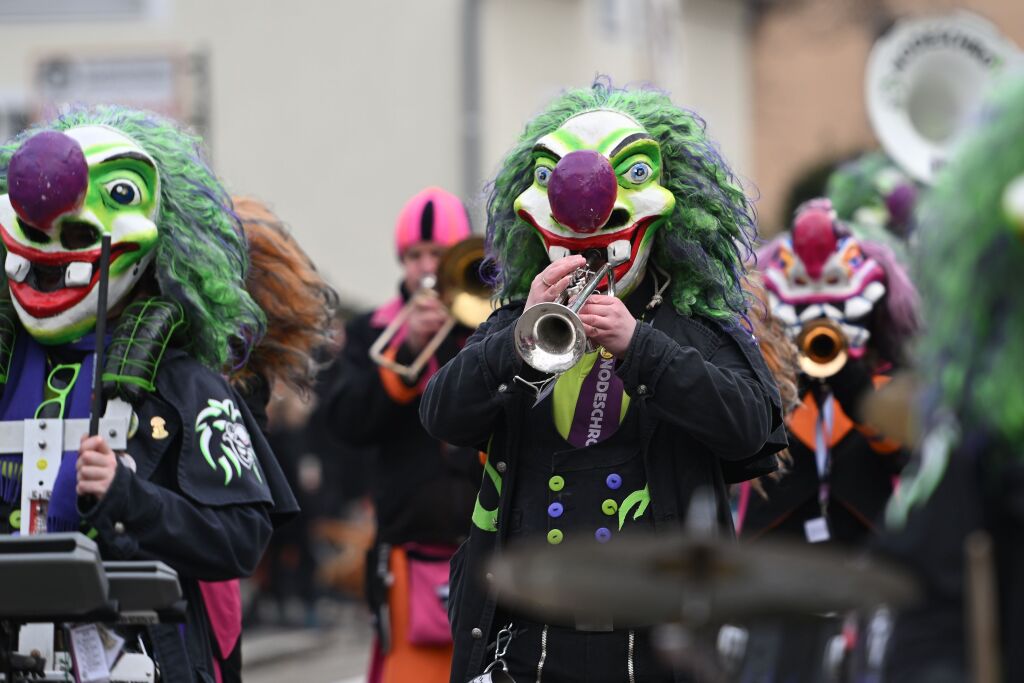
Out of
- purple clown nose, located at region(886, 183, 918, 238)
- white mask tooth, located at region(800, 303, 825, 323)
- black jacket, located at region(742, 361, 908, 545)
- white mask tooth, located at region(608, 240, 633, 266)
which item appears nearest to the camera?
Answer: white mask tooth, located at region(608, 240, 633, 266)

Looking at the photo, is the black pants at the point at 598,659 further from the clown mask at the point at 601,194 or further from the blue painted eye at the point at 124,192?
the blue painted eye at the point at 124,192

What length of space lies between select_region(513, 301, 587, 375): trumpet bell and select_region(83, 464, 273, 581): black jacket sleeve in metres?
0.88

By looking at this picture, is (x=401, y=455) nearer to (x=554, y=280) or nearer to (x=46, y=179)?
(x=46, y=179)

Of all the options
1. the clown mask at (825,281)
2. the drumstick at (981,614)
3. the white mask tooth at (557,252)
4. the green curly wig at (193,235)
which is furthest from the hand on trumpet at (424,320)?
the drumstick at (981,614)

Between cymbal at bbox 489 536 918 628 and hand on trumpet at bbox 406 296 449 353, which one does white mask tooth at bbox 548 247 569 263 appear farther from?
hand on trumpet at bbox 406 296 449 353

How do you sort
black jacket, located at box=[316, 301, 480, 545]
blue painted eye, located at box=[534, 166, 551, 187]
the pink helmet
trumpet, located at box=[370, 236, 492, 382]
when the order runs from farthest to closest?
1. the pink helmet
2. trumpet, located at box=[370, 236, 492, 382]
3. black jacket, located at box=[316, 301, 480, 545]
4. blue painted eye, located at box=[534, 166, 551, 187]

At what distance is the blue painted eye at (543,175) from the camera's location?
459cm

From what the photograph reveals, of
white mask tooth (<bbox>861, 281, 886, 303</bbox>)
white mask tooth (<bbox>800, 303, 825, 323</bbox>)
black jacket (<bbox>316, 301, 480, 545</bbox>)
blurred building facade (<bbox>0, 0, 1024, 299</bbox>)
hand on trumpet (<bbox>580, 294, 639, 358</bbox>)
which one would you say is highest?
hand on trumpet (<bbox>580, 294, 639, 358</bbox>)

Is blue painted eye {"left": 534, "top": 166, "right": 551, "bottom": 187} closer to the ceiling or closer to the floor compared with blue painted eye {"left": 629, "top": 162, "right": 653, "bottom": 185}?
closer to the floor

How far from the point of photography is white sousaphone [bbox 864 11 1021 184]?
11172mm

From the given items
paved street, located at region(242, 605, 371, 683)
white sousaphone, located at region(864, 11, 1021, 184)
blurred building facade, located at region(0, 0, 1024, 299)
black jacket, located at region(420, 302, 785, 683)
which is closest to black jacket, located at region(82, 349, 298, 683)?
black jacket, located at region(420, 302, 785, 683)

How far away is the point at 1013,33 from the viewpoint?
1154 inches

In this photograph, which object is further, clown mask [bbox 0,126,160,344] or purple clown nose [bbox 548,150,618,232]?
clown mask [bbox 0,126,160,344]

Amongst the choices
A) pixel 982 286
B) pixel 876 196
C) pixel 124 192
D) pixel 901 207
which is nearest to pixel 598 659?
pixel 982 286
